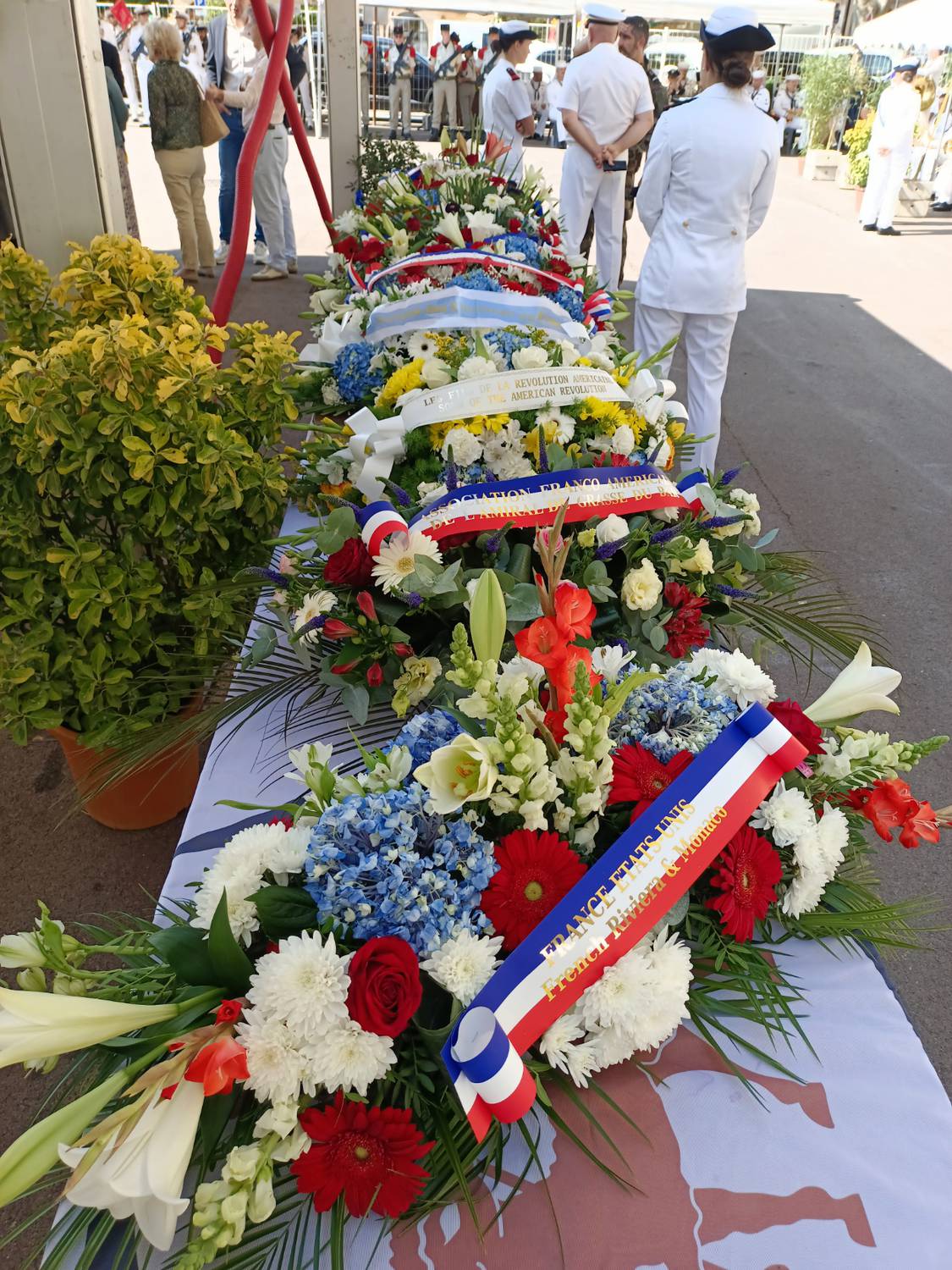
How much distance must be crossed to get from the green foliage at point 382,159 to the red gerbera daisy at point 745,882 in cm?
456

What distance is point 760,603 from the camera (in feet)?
6.00

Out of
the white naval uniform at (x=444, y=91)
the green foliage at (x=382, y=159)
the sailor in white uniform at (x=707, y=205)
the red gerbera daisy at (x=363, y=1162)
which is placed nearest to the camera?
the red gerbera daisy at (x=363, y=1162)

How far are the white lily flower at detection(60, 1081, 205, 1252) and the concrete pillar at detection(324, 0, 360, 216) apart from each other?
5435 mm

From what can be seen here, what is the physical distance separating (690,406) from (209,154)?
38.9 feet

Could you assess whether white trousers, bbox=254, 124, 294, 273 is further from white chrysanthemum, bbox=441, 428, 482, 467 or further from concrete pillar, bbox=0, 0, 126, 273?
white chrysanthemum, bbox=441, 428, 482, 467

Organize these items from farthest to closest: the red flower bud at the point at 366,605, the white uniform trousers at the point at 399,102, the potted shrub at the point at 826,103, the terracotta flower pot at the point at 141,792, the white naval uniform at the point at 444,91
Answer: the white uniform trousers at the point at 399,102, the white naval uniform at the point at 444,91, the potted shrub at the point at 826,103, the terracotta flower pot at the point at 141,792, the red flower bud at the point at 366,605

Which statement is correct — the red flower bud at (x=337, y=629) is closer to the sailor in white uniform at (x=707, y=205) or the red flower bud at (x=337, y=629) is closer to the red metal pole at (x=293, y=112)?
the red metal pole at (x=293, y=112)

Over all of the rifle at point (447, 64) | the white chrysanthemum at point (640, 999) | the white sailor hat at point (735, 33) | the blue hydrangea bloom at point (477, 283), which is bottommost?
the white chrysanthemum at point (640, 999)

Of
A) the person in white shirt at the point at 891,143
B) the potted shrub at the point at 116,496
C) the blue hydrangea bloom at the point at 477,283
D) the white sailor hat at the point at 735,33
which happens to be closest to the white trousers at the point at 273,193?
the white sailor hat at the point at 735,33

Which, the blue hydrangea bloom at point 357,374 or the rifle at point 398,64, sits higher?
the rifle at point 398,64

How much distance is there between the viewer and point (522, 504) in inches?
62.0

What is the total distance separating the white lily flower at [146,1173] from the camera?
0.70 meters

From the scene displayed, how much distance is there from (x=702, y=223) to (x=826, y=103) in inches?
540

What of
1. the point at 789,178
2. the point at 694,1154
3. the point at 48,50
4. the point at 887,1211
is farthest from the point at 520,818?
the point at 789,178
